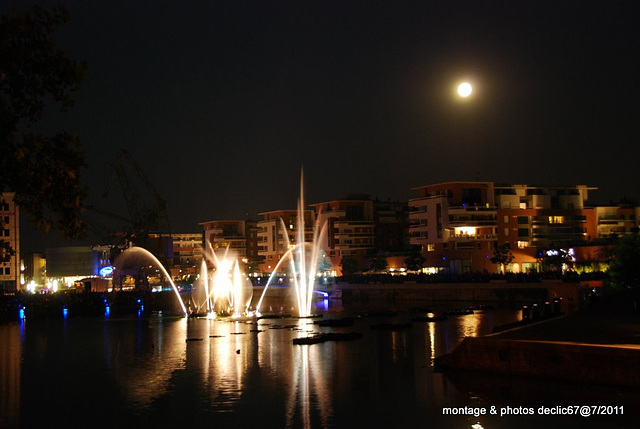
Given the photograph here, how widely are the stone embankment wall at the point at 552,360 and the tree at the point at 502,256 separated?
8679cm

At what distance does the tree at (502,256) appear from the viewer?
122m

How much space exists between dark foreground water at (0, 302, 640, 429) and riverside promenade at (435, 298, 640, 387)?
20.5 inches

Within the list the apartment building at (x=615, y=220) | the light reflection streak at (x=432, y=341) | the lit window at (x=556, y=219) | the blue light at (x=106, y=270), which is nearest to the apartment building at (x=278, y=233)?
the blue light at (x=106, y=270)

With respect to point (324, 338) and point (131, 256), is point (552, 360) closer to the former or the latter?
point (324, 338)

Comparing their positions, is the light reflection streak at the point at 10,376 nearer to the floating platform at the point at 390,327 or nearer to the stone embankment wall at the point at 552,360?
the stone embankment wall at the point at 552,360

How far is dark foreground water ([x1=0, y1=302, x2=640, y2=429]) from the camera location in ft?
98.5

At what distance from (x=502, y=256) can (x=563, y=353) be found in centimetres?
9344

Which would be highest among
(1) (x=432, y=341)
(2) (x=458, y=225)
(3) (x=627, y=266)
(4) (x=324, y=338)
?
(2) (x=458, y=225)

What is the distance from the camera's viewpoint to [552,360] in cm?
3119

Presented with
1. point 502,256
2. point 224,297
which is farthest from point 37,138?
point 502,256

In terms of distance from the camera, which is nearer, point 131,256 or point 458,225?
point 458,225

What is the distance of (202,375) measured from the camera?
43375mm

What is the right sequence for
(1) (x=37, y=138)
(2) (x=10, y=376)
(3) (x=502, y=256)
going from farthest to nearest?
(3) (x=502, y=256), (2) (x=10, y=376), (1) (x=37, y=138)

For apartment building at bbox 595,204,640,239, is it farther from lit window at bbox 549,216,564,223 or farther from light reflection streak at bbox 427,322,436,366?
light reflection streak at bbox 427,322,436,366
